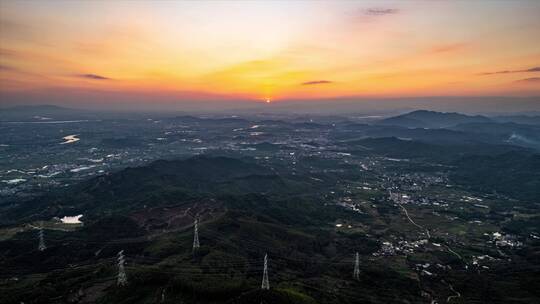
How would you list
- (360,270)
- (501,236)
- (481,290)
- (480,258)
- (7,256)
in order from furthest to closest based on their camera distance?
(501,236), (480,258), (7,256), (360,270), (481,290)

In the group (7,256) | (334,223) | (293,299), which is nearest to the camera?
(293,299)

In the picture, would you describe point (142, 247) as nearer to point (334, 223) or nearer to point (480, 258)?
point (334, 223)

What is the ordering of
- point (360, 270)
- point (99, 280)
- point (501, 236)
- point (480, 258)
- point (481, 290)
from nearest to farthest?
point (99, 280)
point (481, 290)
point (360, 270)
point (480, 258)
point (501, 236)

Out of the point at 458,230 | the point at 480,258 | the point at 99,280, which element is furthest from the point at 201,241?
the point at 458,230

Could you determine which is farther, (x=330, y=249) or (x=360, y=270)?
(x=330, y=249)

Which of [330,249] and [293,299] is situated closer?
[293,299]

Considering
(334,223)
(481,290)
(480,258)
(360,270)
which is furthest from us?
(334,223)

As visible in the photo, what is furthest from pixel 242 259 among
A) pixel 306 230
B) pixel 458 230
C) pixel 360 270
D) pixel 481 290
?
pixel 458 230

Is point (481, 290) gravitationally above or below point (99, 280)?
below

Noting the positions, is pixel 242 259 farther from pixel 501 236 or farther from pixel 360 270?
pixel 501 236
